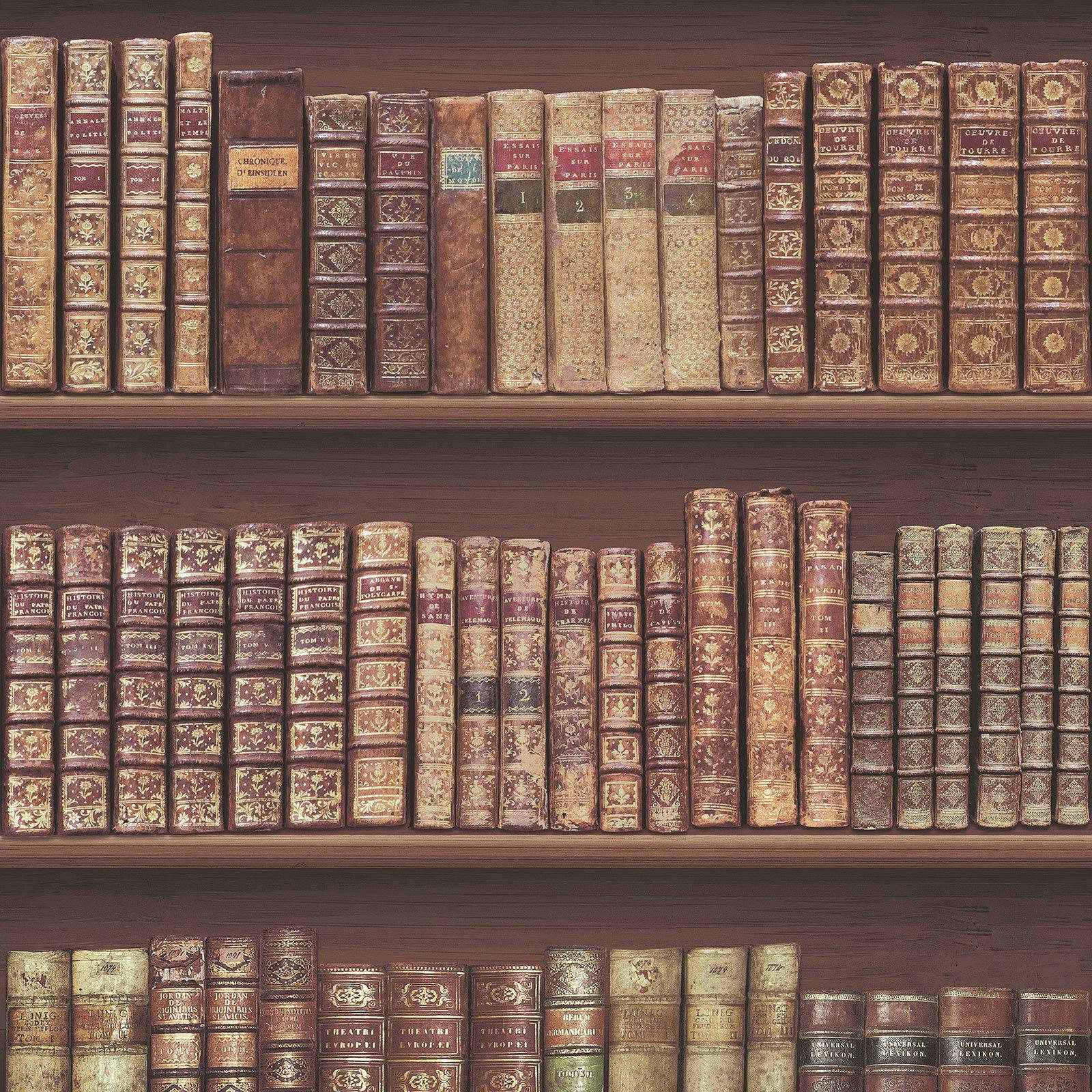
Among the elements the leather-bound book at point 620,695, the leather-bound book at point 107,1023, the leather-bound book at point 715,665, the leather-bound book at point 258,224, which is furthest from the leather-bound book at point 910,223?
the leather-bound book at point 107,1023

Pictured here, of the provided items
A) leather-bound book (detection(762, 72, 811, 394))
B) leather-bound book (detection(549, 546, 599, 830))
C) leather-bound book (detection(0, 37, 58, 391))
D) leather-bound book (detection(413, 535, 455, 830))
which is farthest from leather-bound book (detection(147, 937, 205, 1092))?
leather-bound book (detection(762, 72, 811, 394))

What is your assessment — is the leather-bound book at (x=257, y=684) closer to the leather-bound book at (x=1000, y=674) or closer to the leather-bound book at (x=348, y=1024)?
the leather-bound book at (x=348, y=1024)

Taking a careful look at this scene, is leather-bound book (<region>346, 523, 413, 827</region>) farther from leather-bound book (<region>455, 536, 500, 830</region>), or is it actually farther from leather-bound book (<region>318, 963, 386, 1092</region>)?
leather-bound book (<region>318, 963, 386, 1092</region>)

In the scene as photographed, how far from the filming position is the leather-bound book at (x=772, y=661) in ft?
5.16

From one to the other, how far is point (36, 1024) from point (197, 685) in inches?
14.9

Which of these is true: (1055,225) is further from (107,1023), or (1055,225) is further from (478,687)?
(107,1023)

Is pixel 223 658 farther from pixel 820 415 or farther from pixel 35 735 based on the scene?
pixel 820 415

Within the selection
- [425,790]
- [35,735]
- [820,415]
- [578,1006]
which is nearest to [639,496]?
[820,415]

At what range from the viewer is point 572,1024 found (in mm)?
1585

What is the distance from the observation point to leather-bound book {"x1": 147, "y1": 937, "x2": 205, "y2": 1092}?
5.13ft

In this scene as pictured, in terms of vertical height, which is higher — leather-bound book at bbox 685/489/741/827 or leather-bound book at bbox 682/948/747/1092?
leather-bound book at bbox 685/489/741/827

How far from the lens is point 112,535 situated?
160 cm

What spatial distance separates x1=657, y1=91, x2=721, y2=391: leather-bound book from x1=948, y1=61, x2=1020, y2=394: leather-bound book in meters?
0.25

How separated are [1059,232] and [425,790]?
86 cm
